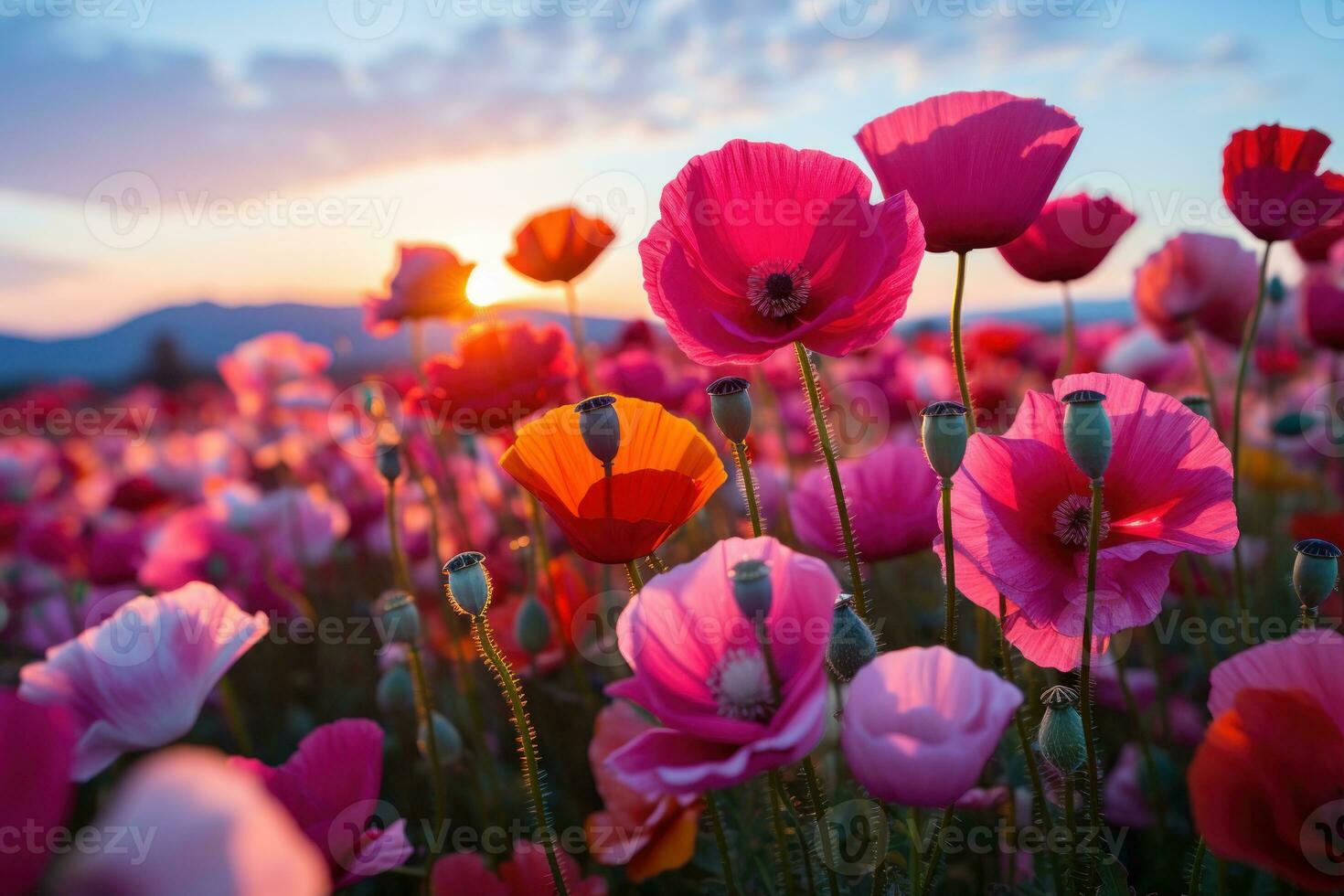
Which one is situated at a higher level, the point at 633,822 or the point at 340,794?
the point at 340,794

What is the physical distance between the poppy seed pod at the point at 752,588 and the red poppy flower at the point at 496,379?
1.33 metres

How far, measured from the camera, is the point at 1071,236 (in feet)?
5.50

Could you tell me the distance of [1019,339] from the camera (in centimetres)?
439

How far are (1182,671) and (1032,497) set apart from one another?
6.50 ft

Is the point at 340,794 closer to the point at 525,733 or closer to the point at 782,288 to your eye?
the point at 525,733

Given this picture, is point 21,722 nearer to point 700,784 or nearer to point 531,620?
point 700,784

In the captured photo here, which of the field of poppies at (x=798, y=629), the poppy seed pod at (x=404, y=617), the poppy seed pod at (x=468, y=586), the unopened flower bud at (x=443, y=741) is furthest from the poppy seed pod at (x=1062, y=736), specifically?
the unopened flower bud at (x=443, y=741)

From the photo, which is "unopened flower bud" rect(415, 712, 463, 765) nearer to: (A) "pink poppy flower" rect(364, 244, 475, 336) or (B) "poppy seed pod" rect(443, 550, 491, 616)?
(B) "poppy seed pod" rect(443, 550, 491, 616)

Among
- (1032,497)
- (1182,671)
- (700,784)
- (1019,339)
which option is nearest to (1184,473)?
(1032,497)

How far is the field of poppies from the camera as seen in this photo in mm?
812

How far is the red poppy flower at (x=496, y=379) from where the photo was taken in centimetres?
208

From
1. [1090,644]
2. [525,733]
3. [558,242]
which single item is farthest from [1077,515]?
[558,242]

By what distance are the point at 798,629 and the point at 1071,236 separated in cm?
117

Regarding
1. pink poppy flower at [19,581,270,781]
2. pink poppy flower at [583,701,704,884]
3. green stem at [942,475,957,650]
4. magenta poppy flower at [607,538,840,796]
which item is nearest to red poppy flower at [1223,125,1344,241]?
green stem at [942,475,957,650]
